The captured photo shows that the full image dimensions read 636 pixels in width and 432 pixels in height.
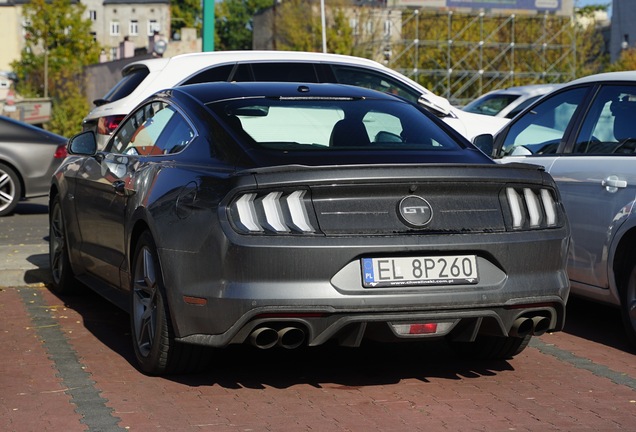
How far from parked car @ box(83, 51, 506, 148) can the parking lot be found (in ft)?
14.9

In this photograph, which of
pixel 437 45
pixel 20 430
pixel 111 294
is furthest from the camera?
pixel 437 45

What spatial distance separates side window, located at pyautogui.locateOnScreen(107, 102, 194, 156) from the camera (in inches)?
260

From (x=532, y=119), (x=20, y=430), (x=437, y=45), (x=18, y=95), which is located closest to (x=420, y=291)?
(x=20, y=430)

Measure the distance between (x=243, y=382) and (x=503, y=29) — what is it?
70.1 meters

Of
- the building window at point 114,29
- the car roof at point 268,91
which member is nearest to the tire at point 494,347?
the car roof at point 268,91

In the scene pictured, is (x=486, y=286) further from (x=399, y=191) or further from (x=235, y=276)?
(x=235, y=276)

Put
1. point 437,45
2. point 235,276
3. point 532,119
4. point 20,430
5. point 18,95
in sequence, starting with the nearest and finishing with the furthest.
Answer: point 20,430 → point 235,276 → point 532,119 → point 437,45 → point 18,95

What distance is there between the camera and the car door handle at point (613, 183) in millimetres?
7262

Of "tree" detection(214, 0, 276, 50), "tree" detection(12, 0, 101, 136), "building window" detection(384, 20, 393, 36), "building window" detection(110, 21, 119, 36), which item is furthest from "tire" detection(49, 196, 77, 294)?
"building window" detection(110, 21, 119, 36)

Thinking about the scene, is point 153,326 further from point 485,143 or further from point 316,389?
point 485,143

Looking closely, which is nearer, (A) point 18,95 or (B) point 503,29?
(B) point 503,29

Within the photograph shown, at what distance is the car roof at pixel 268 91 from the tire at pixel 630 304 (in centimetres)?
169

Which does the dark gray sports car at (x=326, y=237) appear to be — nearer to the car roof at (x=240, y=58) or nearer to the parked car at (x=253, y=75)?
the parked car at (x=253, y=75)

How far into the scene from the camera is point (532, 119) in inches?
343
